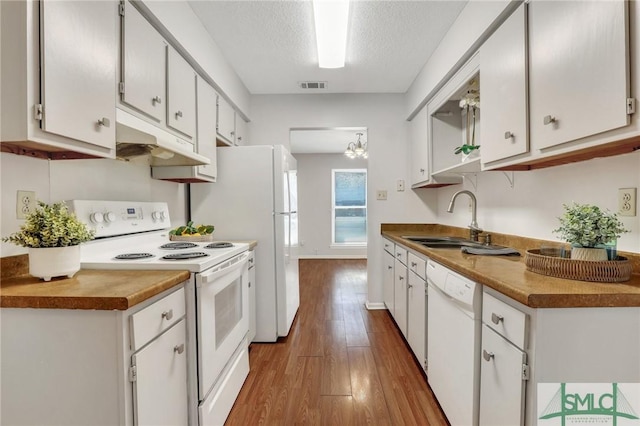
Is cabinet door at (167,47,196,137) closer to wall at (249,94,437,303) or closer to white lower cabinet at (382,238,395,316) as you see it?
wall at (249,94,437,303)

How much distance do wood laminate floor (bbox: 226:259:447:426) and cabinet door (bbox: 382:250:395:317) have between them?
15 centimetres

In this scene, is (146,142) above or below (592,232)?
above

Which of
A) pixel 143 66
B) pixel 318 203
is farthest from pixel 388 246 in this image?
pixel 318 203

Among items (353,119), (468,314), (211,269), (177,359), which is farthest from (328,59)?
(177,359)

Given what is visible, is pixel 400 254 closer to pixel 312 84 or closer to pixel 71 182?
pixel 312 84

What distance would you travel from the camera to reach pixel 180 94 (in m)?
1.92

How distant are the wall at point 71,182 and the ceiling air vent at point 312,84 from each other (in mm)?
1644

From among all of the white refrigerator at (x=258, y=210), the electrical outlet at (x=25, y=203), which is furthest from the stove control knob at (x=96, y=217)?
the white refrigerator at (x=258, y=210)

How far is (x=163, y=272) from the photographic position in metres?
1.29

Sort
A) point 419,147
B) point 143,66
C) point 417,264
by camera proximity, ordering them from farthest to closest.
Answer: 1. point 419,147
2. point 417,264
3. point 143,66

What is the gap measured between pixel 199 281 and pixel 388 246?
2.12m

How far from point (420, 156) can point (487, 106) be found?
1225mm

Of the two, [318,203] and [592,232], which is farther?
[318,203]

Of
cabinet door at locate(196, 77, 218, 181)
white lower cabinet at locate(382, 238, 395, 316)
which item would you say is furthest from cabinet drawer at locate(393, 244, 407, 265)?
cabinet door at locate(196, 77, 218, 181)
